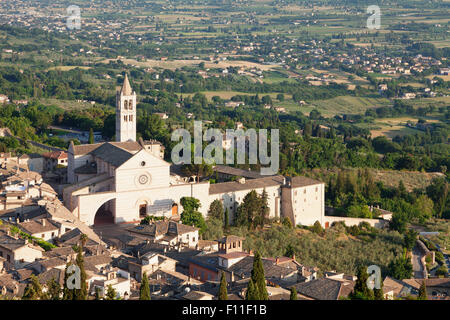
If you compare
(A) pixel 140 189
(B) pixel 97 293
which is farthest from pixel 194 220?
(B) pixel 97 293

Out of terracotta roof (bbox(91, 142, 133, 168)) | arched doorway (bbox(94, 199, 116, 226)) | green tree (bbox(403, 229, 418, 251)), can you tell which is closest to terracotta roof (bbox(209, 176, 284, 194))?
terracotta roof (bbox(91, 142, 133, 168))

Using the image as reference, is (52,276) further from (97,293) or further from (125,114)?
(125,114)

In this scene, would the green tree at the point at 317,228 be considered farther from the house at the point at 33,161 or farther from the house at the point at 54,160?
the house at the point at 33,161

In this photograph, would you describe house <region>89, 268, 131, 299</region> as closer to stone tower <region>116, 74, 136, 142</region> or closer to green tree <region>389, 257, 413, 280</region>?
green tree <region>389, 257, 413, 280</region>

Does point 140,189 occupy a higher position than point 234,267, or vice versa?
point 140,189

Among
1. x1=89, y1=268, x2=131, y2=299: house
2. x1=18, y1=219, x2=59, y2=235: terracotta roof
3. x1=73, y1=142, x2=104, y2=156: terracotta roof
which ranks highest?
x1=73, y1=142, x2=104, y2=156: terracotta roof
